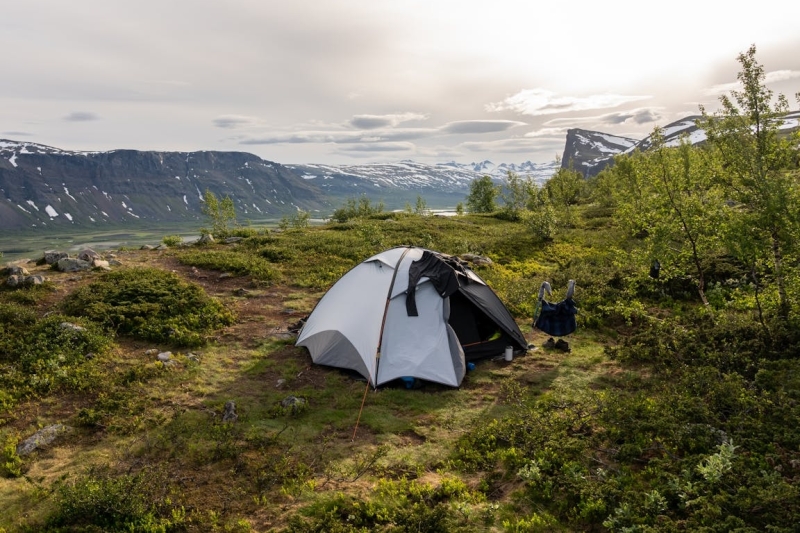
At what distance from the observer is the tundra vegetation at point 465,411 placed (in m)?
6.94

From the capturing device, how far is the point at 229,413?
32.8 ft

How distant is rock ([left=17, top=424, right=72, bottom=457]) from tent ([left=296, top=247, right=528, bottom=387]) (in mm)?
6097

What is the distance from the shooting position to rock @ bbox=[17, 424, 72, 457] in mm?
8549

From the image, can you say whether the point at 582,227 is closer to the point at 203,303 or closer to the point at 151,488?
the point at 203,303

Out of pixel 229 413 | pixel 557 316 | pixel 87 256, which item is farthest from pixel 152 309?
pixel 557 316

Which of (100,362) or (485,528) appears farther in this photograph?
(100,362)

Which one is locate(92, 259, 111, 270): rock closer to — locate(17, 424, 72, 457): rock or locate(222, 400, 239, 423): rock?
locate(17, 424, 72, 457): rock

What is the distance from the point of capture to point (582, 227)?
41219mm

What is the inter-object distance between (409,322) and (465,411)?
9.48ft

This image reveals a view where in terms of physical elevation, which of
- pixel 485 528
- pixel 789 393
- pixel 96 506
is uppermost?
pixel 789 393

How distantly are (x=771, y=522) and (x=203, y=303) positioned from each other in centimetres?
1660

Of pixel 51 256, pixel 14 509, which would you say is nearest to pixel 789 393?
pixel 14 509

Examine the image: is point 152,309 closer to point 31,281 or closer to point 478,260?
point 31,281

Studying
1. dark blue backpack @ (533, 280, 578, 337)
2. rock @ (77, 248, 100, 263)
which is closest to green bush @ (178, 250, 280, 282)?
rock @ (77, 248, 100, 263)
